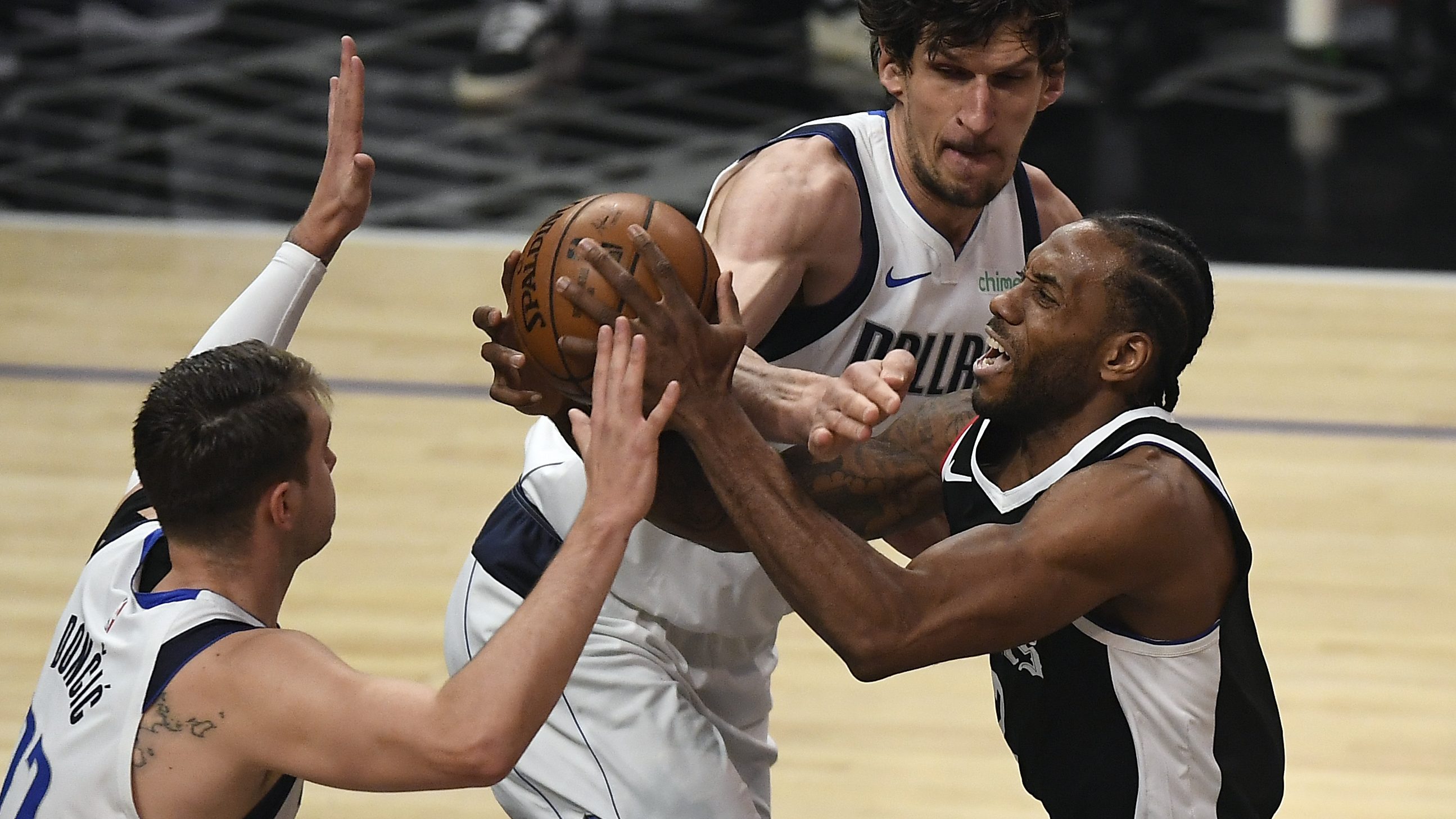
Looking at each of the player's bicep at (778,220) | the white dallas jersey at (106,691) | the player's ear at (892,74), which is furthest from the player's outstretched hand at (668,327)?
the player's ear at (892,74)

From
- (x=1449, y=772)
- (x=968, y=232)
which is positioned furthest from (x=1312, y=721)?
(x=968, y=232)

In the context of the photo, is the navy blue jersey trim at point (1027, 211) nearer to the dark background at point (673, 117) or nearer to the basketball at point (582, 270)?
the basketball at point (582, 270)

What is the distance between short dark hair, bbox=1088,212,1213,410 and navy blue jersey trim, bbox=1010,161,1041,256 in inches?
28.3

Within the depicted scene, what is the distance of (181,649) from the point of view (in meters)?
2.40

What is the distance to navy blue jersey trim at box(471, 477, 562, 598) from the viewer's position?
3242mm

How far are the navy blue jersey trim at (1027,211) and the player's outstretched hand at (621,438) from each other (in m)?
1.31

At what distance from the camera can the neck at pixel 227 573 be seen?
250 cm

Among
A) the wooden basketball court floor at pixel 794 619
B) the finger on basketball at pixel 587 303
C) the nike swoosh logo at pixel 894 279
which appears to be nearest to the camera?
the finger on basketball at pixel 587 303

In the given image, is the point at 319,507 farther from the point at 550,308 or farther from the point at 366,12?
the point at 366,12

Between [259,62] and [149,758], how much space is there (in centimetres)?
1004

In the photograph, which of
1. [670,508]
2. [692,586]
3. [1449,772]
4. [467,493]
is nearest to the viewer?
[670,508]

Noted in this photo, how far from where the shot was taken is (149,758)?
7.75 ft

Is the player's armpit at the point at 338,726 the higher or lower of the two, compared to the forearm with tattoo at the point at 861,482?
higher

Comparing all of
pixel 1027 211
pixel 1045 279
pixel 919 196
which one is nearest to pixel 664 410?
pixel 1045 279
